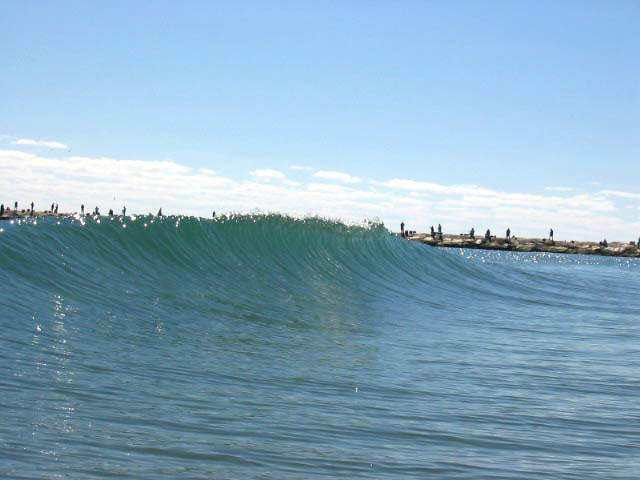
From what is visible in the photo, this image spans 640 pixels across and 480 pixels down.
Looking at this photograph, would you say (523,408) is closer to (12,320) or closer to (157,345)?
(157,345)

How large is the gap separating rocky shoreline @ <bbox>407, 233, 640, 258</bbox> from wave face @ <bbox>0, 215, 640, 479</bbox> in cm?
6240

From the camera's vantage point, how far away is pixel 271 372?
802 centimetres

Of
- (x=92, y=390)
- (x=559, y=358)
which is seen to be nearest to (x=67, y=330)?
(x=92, y=390)

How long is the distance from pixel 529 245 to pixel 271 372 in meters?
77.6

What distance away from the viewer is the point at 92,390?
6.40 metres

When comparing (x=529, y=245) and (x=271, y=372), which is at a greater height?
(x=529, y=245)

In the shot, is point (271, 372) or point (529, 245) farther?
point (529, 245)

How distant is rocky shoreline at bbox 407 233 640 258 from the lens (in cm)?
8056

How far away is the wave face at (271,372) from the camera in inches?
197

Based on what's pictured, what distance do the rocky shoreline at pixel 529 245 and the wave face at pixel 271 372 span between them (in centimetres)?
6240

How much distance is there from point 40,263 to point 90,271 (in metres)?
1.03

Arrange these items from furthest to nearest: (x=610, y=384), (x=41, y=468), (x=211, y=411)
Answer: (x=610, y=384) < (x=211, y=411) < (x=41, y=468)

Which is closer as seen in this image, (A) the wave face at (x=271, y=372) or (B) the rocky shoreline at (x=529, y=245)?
(A) the wave face at (x=271, y=372)

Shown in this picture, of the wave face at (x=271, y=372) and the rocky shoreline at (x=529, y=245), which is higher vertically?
the rocky shoreline at (x=529, y=245)
